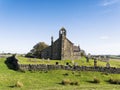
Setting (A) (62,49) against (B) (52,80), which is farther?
(A) (62,49)

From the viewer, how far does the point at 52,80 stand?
43281 millimetres

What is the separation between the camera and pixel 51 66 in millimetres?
52438

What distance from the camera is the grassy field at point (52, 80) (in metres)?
36.7

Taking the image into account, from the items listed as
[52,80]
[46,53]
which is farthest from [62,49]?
[52,80]

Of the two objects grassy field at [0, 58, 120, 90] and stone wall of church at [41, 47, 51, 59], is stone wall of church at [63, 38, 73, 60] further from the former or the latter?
grassy field at [0, 58, 120, 90]

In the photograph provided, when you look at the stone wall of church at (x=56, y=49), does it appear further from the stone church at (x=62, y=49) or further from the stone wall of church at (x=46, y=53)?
the stone wall of church at (x=46, y=53)

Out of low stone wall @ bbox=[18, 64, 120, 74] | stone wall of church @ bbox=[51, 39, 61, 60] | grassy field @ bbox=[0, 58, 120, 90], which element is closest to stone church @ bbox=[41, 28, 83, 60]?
stone wall of church @ bbox=[51, 39, 61, 60]

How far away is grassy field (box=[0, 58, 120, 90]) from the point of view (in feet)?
120

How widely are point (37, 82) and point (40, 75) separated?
6.57 meters

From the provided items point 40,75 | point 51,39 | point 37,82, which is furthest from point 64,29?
point 37,82

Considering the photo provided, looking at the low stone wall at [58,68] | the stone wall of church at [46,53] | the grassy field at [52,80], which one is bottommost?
the grassy field at [52,80]

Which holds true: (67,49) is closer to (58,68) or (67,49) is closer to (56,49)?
(56,49)

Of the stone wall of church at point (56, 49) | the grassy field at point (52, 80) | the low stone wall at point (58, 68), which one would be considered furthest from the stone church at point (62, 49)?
the grassy field at point (52, 80)

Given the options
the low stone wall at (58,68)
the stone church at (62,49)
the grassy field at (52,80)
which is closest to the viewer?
the grassy field at (52,80)
